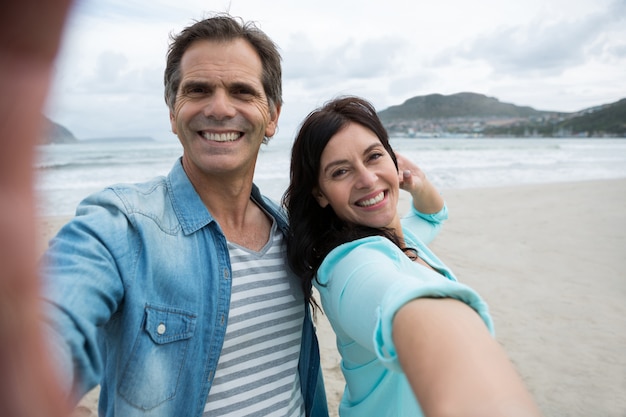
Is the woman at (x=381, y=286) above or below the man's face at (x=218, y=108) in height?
below

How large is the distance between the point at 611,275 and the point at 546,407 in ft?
13.3

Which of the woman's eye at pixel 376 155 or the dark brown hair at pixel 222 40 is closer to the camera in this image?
the dark brown hair at pixel 222 40

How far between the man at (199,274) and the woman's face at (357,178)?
0.36 m

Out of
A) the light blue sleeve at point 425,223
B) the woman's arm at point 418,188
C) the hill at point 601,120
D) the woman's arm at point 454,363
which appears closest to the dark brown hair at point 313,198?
the woman's arm at point 418,188

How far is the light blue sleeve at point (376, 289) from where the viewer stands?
100 centimetres

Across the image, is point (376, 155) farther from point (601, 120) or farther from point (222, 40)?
point (601, 120)

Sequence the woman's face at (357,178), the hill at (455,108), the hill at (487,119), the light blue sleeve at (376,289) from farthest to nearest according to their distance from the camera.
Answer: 1. the hill at (455,108)
2. the hill at (487,119)
3. the woman's face at (357,178)
4. the light blue sleeve at (376,289)

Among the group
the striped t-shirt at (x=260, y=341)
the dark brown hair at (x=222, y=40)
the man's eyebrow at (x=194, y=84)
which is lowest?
the striped t-shirt at (x=260, y=341)

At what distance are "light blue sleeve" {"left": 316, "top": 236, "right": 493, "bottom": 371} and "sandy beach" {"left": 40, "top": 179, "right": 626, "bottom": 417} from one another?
0.86 m

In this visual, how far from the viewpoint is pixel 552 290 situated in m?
6.28

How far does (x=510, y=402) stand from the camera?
760mm

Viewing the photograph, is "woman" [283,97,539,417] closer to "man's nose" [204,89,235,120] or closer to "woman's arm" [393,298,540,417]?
"woman's arm" [393,298,540,417]

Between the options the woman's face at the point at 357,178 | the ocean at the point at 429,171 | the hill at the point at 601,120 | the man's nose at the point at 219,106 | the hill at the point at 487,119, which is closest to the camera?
the man's nose at the point at 219,106

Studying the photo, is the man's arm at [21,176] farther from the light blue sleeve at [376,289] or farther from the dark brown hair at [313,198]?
the dark brown hair at [313,198]
